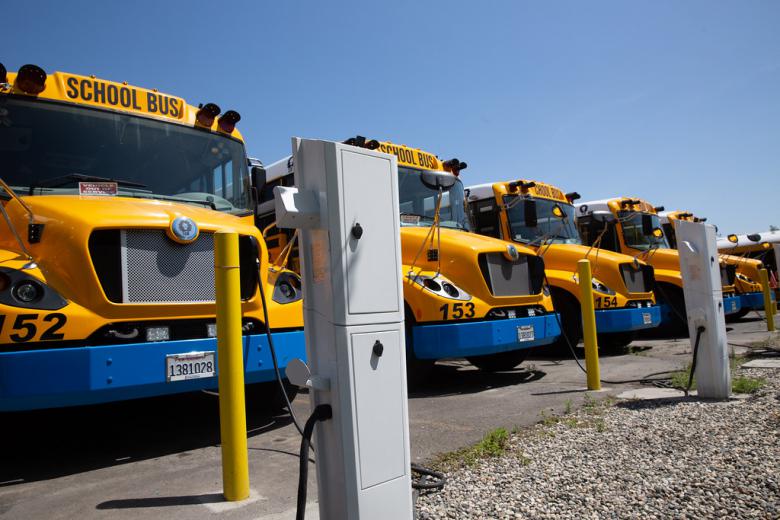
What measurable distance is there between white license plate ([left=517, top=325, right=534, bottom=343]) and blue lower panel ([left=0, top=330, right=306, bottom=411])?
3416 millimetres

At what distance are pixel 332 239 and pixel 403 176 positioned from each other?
496cm

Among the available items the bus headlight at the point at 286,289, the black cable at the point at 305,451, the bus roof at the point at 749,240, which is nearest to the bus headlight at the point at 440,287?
the bus headlight at the point at 286,289

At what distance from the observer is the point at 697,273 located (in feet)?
15.7

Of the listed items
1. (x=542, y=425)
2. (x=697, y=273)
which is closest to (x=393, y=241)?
(x=542, y=425)

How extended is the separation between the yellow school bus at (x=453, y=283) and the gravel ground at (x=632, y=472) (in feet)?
5.59

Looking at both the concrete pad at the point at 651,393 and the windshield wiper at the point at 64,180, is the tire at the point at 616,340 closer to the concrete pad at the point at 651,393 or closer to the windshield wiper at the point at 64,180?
the concrete pad at the point at 651,393

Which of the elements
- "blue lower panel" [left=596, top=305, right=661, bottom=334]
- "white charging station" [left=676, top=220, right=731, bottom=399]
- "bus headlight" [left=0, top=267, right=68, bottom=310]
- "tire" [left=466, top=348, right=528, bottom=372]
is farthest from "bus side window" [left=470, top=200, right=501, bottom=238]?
"bus headlight" [left=0, top=267, right=68, bottom=310]

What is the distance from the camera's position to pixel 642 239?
1090 centimetres

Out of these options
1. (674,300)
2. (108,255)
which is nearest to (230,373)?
(108,255)

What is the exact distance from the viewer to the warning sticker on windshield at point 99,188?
404 centimetres

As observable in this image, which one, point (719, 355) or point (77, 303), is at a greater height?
point (77, 303)

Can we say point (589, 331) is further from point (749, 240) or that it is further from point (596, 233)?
point (749, 240)

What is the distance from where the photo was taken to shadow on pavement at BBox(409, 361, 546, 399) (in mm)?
5930

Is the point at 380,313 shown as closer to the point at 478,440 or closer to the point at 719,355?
the point at 478,440
